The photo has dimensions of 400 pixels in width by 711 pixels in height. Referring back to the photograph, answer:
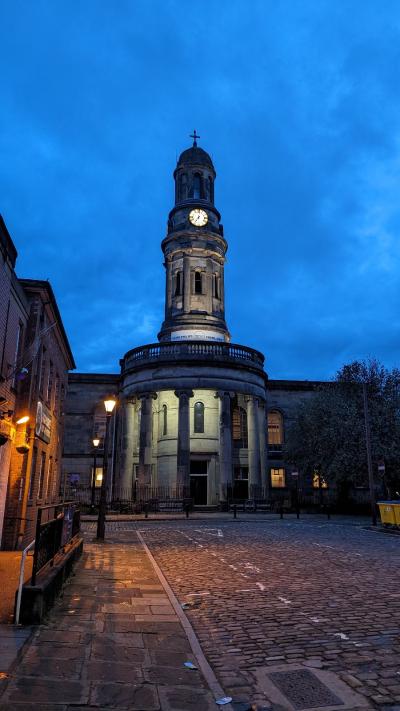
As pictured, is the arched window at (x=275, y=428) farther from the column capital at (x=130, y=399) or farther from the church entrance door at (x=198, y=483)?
the column capital at (x=130, y=399)

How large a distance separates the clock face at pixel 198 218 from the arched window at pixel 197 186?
8.60ft

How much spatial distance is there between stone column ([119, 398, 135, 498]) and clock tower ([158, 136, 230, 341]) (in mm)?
7563

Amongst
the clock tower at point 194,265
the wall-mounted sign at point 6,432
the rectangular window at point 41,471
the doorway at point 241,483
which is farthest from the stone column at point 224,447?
the wall-mounted sign at point 6,432

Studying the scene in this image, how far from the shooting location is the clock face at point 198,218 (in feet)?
161

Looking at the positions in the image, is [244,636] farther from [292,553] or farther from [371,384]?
[371,384]

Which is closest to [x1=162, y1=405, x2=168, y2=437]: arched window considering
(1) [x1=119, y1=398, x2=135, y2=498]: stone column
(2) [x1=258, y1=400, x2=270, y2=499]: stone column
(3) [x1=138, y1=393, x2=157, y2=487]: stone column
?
(3) [x1=138, y1=393, x2=157, y2=487]: stone column

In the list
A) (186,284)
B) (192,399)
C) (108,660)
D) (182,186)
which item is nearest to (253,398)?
(192,399)

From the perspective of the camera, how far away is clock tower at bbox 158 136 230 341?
46.4m

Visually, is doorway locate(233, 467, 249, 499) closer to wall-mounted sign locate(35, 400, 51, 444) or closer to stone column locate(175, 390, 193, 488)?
stone column locate(175, 390, 193, 488)

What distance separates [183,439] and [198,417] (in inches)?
175

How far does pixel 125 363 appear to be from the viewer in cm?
4491

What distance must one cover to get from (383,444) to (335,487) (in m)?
14.6

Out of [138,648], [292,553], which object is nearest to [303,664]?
[138,648]

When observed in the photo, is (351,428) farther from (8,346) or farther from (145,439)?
(8,346)
